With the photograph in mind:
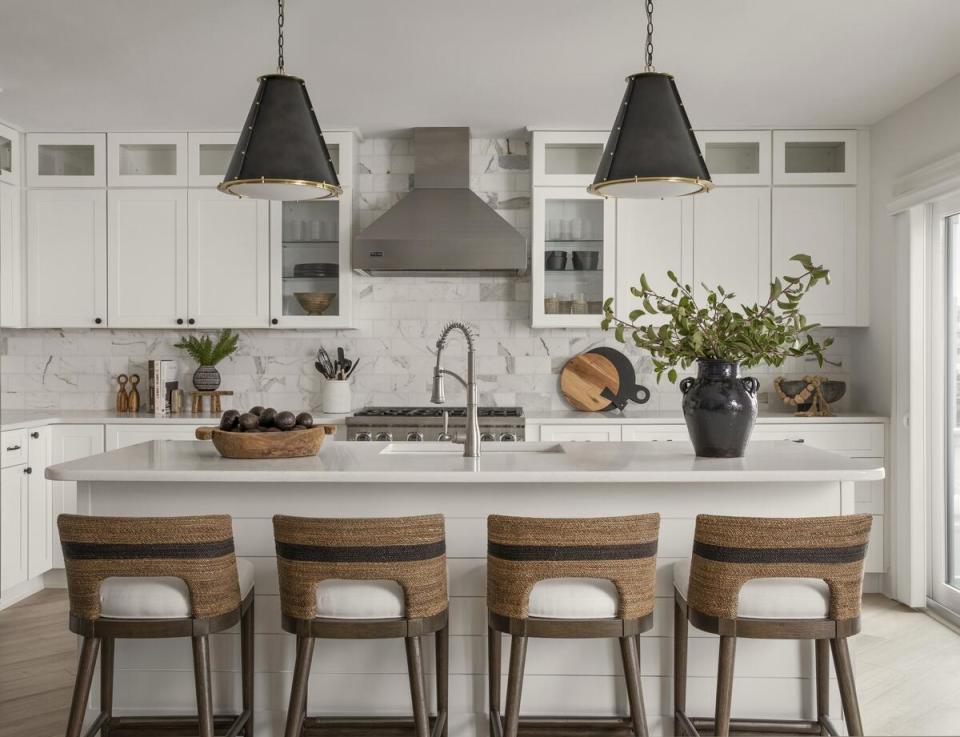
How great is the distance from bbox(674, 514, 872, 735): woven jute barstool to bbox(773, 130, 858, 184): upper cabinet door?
3107 mm

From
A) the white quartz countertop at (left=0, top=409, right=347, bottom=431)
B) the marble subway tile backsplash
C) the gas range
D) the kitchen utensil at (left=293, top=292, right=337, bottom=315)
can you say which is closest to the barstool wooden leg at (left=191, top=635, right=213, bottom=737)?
the gas range

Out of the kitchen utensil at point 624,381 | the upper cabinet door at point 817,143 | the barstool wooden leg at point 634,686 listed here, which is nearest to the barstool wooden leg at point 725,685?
the barstool wooden leg at point 634,686

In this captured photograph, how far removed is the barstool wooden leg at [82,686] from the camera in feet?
7.52

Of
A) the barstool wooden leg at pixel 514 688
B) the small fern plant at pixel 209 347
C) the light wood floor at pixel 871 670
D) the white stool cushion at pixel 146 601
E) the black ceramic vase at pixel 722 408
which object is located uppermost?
the small fern plant at pixel 209 347

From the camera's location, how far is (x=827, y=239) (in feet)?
16.0

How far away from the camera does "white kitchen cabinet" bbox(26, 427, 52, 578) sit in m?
4.47

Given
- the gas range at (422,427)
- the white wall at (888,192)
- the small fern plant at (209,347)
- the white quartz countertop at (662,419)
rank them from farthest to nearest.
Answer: the small fern plant at (209,347) → the white quartz countertop at (662,419) → the gas range at (422,427) → the white wall at (888,192)

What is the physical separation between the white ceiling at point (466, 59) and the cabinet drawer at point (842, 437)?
170 cm

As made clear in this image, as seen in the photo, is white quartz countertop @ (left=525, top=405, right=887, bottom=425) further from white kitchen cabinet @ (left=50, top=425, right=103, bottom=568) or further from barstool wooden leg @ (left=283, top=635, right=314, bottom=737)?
barstool wooden leg @ (left=283, top=635, right=314, bottom=737)

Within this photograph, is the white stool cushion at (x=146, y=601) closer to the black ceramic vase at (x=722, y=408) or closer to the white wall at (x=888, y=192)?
the black ceramic vase at (x=722, y=408)

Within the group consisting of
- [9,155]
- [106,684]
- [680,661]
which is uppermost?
[9,155]

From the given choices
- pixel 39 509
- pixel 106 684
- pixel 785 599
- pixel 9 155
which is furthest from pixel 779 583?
pixel 9 155

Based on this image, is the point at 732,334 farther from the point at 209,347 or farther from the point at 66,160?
the point at 66,160

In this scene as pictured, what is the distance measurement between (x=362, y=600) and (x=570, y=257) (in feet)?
10.0
